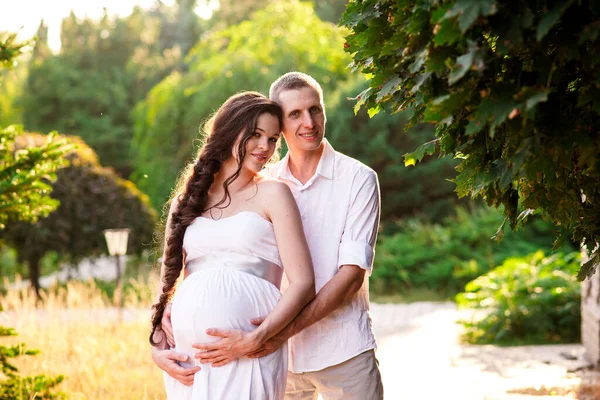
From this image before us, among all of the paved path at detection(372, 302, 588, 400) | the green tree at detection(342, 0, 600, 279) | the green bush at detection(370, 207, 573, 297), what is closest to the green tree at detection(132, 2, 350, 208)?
the green bush at detection(370, 207, 573, 297)

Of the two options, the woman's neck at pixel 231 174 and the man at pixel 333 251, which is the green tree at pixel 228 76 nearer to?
the man at pixel 333 251

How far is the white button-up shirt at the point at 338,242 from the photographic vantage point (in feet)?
10.8

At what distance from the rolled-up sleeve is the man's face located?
0.86 ft

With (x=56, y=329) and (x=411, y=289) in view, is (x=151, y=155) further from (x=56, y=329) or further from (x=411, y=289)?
(x=56, y=329)

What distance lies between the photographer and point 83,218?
1538 centimetres

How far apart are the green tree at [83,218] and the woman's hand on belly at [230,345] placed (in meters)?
12.6

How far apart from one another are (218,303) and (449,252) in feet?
43.4

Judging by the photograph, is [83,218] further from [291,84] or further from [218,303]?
[218,303]

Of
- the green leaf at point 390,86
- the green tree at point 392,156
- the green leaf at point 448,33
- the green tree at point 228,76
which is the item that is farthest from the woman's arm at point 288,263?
the green tree at point 228,76

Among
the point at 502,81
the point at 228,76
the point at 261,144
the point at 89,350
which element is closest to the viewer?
the point at 502,81

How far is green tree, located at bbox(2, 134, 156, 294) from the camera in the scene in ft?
49.4

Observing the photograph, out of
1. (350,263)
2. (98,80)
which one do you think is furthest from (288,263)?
(98,80)

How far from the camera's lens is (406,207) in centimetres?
1998

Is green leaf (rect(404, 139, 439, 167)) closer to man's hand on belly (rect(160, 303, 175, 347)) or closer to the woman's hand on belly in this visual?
the woman's hand on belly
